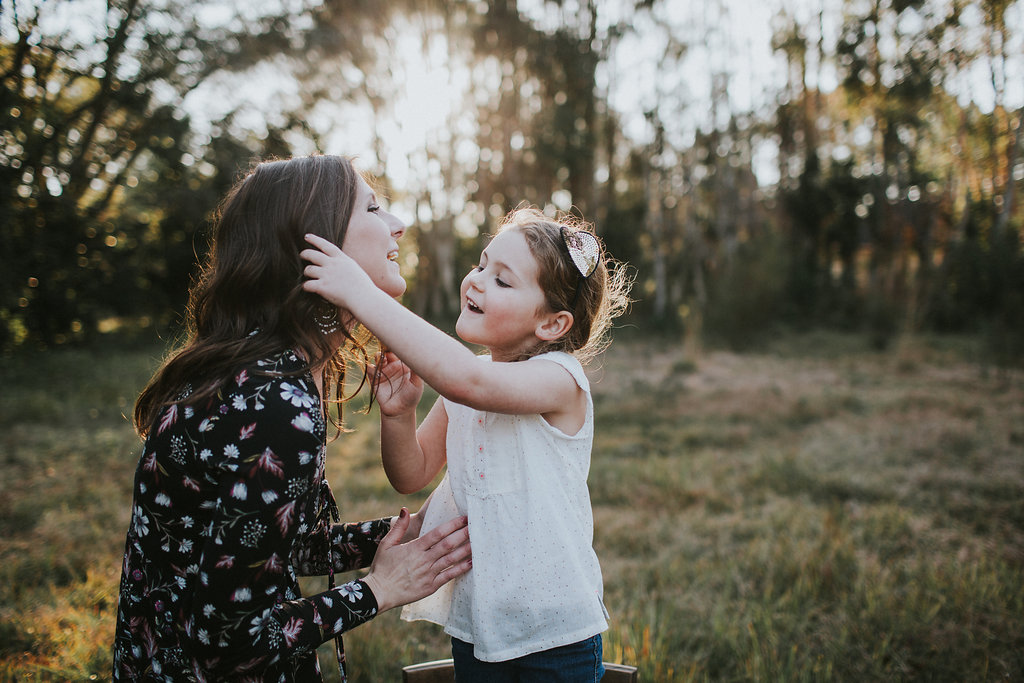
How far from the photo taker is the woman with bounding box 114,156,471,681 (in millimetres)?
1217

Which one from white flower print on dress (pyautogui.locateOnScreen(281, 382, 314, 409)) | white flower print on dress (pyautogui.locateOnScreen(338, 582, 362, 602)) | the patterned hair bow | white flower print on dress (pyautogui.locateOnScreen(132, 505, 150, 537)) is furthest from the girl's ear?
white flower print on dress (pyautogui.locateOnScreen(132, 505, 150, 537))

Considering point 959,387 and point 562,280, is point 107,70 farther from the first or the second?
point 959,387

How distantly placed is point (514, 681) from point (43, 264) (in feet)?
34.0

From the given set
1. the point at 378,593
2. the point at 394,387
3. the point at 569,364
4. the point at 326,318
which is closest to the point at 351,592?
the point at 378,593

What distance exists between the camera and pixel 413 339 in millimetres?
1284

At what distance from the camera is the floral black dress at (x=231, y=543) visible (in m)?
1.20

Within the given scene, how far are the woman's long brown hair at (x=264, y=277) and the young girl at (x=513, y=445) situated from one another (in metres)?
0.11

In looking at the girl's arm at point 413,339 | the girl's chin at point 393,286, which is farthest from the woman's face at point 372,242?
the girl's arm at point 413,339

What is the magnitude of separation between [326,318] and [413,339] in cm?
32

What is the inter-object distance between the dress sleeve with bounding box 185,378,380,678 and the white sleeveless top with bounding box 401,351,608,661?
0.37 meters

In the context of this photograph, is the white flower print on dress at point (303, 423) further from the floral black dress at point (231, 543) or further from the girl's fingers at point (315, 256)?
the girl's fingers at point (315, 256)

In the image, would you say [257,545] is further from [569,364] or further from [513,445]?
[569,364]

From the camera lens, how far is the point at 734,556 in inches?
152

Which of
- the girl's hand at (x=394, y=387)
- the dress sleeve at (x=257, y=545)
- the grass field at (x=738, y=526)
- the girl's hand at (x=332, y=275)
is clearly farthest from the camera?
the grass field at (x=738, y=526)
